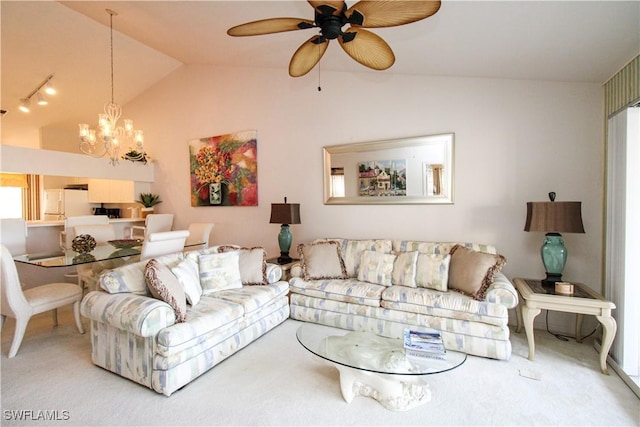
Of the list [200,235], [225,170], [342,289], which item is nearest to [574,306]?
[342,289]

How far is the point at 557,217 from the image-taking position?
260 centimetres

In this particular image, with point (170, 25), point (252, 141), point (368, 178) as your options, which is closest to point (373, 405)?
point (368, 178)

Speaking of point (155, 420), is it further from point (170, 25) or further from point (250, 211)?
point (170, 25)

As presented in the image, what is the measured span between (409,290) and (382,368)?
3.88 ft

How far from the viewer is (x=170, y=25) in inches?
142

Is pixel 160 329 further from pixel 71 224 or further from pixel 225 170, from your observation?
pixel 225 170

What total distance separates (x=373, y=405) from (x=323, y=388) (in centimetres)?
37

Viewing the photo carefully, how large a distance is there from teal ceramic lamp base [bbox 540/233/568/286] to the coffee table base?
1.69m

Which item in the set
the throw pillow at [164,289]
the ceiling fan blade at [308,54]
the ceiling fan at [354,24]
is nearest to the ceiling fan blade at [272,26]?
the ceiling fan at [354,24]

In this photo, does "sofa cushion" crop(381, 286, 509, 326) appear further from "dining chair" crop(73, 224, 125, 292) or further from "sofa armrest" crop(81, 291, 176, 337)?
"dining chair" crop(73, 224, 125, 292)

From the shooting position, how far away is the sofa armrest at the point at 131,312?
Result: 6.66 feet

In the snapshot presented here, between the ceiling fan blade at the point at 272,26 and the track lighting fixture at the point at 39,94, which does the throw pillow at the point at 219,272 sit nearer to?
the ceiling fan blade at the point at 272,26

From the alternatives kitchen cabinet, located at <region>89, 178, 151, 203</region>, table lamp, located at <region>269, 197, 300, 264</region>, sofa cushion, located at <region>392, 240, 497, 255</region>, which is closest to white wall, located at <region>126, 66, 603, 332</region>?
sofa cushion, located at <region>392, 240, 497, 255</region>

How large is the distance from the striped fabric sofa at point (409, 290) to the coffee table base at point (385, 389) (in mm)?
773
